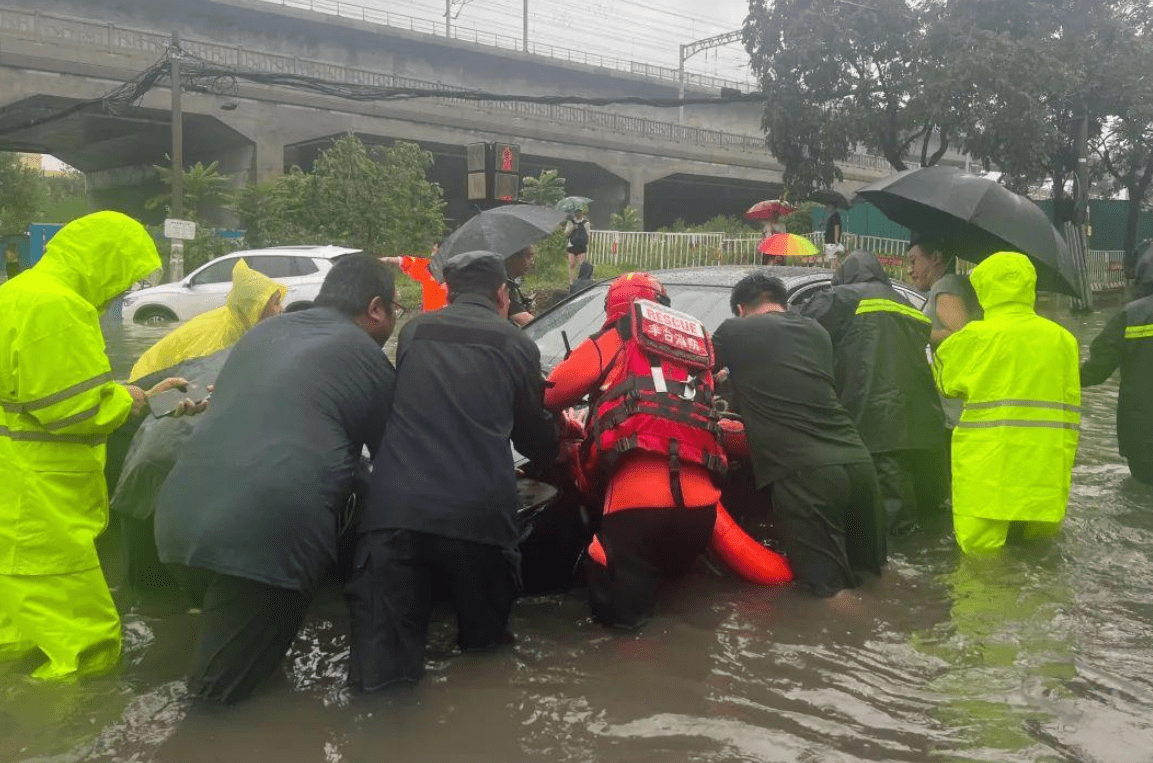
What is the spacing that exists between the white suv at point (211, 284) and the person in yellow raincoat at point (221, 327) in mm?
11441

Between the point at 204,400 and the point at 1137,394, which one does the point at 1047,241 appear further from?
the point at 204,400

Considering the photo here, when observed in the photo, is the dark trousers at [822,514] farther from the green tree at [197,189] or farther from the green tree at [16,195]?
the green tree at [16,195]

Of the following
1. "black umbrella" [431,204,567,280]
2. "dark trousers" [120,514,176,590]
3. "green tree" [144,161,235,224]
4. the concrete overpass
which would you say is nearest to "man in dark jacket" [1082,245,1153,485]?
"black umbrella" [431,204,567,280]

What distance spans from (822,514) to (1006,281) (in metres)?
1.71

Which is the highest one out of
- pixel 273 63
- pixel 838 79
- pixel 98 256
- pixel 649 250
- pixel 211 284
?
pixel 273 63

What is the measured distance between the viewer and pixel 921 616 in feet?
15.8

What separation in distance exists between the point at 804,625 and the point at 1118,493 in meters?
3.89

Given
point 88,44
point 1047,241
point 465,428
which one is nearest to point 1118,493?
point 1047,241

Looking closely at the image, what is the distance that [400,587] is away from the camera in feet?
12.0

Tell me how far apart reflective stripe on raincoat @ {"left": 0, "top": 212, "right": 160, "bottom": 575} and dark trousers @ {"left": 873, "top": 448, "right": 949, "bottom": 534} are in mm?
3870

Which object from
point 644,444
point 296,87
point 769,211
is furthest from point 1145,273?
point 296,87

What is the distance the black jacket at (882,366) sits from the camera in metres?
5.71

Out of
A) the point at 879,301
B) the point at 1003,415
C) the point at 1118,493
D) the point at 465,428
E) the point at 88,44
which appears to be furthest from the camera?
the point at 88,44

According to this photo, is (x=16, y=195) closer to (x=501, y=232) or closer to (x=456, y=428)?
(x=501, y=232)
